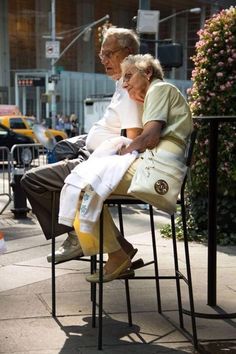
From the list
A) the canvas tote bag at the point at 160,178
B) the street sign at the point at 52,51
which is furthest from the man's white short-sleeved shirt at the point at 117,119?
the street sign at the point at 52,51

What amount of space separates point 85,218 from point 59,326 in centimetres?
93

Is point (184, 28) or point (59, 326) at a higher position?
point (184, 28)

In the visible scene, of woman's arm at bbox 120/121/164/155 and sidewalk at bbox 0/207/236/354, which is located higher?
woman's arm at bbox 120/121/164/155

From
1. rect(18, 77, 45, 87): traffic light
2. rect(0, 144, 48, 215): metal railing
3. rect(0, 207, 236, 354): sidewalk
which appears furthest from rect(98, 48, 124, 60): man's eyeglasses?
rect(18, 77, 45, 87): traffic light

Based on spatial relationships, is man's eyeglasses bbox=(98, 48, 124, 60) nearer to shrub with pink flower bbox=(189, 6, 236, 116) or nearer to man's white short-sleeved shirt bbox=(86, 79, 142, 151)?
man's white short-sleeved shirt bbox=(86, 79, 142, 151)

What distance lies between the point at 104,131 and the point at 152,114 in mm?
533

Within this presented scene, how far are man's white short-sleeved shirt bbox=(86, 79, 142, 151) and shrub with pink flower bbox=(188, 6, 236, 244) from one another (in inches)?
105

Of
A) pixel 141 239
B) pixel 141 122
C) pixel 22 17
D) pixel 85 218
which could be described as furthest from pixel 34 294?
pixel 22 17

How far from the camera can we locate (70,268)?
5.58 meters

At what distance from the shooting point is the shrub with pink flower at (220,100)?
21.3 feet

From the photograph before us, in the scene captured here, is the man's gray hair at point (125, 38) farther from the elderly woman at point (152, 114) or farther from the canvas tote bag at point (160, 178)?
the canvas tote bag at point (160, 178)

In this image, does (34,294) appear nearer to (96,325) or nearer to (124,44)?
(96,325)

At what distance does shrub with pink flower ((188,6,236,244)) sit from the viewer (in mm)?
6488

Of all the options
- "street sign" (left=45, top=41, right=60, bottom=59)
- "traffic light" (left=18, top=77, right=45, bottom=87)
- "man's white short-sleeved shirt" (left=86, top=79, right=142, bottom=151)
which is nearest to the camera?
"man's white short-sleeved shirt" (left=86, top=79, right=142, bottom=151)
